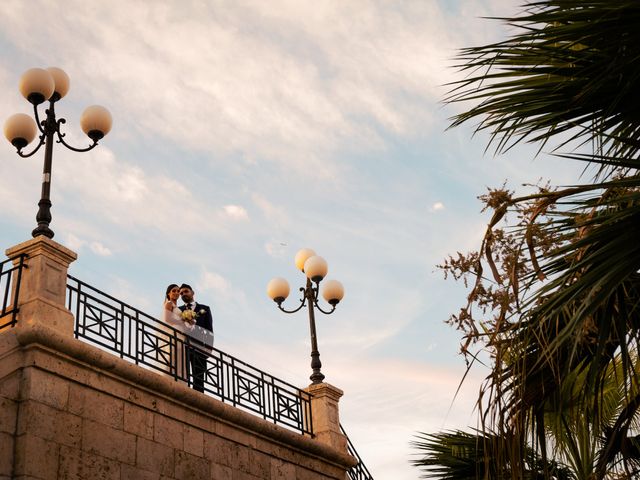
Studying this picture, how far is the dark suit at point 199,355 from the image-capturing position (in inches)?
468

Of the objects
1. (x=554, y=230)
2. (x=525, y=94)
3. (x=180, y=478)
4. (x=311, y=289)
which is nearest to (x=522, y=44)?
(x=525, y=94)

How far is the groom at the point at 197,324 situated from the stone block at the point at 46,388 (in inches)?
102

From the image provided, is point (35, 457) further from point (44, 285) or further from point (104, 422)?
point (44, 285)

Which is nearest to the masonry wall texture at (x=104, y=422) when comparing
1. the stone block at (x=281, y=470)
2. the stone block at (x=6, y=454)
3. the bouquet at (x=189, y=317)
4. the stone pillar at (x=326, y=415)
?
the stone block at (x=6, y=454)

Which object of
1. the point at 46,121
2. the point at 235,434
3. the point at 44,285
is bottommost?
the point at 235,434

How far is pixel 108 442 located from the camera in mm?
9711

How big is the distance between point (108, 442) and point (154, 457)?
2.54ft

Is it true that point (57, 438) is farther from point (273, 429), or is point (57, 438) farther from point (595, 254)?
point (595, 254)

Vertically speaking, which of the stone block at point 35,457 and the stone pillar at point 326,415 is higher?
the stone pillar at point 326,415

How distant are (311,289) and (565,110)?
32.2ft

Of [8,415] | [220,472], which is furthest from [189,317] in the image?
[8,415]

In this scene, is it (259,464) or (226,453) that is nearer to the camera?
(226,453)

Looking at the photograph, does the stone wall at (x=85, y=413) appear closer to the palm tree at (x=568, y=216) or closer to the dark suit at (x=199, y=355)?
the dark suit at (x=199, y=355)

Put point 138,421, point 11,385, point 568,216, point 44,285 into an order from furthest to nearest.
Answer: point 138,421 < point 44,285 < point 11,385 < point 568,216
